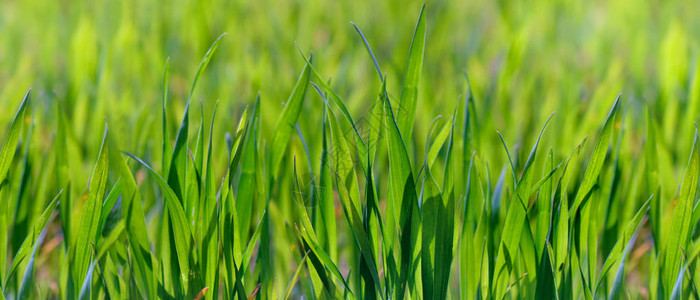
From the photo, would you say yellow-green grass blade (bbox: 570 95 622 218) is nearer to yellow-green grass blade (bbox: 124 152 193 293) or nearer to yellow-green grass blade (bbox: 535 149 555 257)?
yellow-green grass blade (bbox: 535 149 555 257)

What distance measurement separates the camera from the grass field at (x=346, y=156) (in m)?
0.75

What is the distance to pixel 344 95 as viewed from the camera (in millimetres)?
1574

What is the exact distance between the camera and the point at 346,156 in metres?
0.77

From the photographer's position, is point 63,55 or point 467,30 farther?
point 467,30

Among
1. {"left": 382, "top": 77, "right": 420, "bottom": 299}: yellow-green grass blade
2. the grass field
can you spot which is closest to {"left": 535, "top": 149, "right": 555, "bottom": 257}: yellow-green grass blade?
the grass field

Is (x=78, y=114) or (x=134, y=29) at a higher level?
(x=134, y=29)

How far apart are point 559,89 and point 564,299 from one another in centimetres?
90

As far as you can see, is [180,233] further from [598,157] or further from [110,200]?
[598,157]

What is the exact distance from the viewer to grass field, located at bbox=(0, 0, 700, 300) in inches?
29.7

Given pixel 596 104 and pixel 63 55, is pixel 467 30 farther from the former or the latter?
pixel 63 55

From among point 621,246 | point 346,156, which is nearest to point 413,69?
point 346,156

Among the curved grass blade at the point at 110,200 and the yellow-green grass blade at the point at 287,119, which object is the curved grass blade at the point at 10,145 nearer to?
the curved grass blade at the point at 110,200

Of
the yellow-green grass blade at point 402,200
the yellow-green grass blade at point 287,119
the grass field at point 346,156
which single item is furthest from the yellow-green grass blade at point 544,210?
the yellow-green grass blade at point 287,119

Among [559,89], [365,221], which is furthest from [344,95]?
[365,221]
